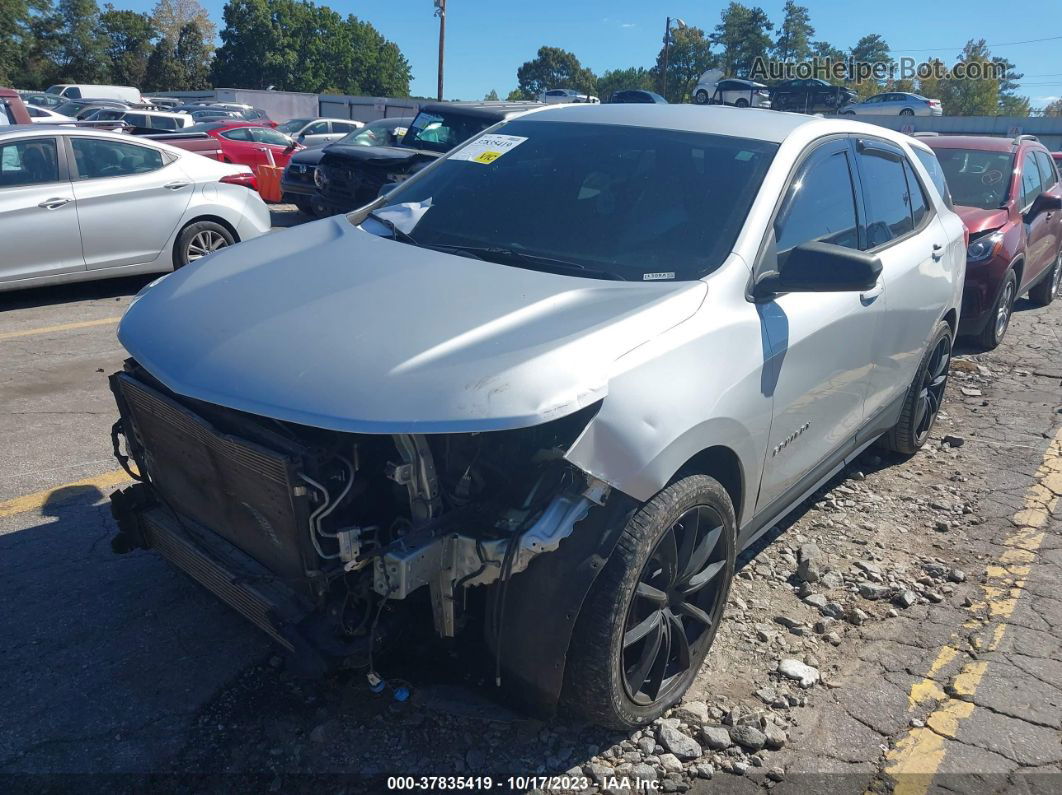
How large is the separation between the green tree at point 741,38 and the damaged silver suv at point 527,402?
80757mm

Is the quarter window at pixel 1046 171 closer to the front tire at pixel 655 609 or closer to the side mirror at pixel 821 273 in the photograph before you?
the side mirror at pixel 821 273

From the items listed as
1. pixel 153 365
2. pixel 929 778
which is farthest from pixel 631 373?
pixel 929 778

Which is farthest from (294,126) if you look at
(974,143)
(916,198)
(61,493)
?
(916,198)

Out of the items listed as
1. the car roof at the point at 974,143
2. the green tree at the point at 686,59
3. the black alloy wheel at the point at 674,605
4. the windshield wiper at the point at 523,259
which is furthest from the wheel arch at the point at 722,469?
the green tree at the point at 686,59

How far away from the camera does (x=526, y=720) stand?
9.11 feet

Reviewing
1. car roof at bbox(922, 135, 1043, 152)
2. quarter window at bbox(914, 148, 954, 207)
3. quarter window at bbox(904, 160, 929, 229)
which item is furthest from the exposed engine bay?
car roof at bbox(922, 135, 1043, 152)

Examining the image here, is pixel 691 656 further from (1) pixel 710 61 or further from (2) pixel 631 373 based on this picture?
(1) pixel 710 61

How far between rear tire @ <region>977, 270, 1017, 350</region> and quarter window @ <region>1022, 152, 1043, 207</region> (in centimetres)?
102

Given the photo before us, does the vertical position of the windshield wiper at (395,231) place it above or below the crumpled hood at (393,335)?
above

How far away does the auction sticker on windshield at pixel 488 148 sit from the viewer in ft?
12.5

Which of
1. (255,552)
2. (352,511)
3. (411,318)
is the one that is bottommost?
(255,552)

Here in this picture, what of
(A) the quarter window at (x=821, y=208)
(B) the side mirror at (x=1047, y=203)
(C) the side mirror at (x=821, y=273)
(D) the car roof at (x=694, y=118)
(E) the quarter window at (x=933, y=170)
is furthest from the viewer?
(B) the side mirror at (x=1047, y=203)

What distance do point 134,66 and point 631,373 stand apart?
302 feet

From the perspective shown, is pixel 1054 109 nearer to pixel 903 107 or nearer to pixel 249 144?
pixel 903 107
